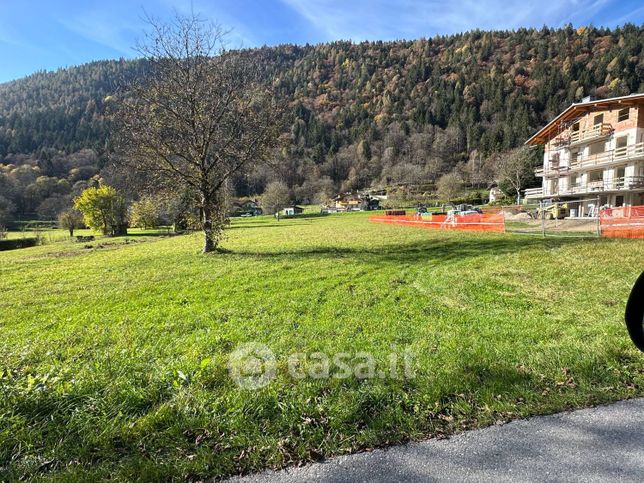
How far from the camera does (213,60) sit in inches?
567

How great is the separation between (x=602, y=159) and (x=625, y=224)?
2117 centimetres

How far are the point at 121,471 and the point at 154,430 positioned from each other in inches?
16.6

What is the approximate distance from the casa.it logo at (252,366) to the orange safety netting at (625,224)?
56.7 feet

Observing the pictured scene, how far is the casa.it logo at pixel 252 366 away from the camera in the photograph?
11.3ft

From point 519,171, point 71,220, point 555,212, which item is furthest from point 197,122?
point 519,171

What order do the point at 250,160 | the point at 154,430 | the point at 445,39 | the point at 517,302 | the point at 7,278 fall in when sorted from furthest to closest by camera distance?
the point at 445,39 → the point at 250,160 → the point at 7,278 → the point at 517,302 → the point at 154,430

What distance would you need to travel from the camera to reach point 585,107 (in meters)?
34.0

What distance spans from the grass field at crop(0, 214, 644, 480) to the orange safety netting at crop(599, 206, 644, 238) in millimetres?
7293

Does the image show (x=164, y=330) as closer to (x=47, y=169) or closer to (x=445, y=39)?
(x=47, y=169)

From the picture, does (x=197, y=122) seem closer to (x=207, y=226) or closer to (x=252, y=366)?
(x=207, y=226)

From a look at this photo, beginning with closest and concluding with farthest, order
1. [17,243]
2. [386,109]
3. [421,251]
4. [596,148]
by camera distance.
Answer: [421,251] → [596,148] → [17,243] → [386,109]

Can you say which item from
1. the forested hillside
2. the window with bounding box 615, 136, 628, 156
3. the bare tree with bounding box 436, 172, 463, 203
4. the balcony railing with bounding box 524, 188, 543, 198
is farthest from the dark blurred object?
the forested hillside

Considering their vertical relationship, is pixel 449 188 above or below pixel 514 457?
above

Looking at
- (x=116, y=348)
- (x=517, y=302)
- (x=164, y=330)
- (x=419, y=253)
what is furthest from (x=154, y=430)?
(x=419, y=253)
